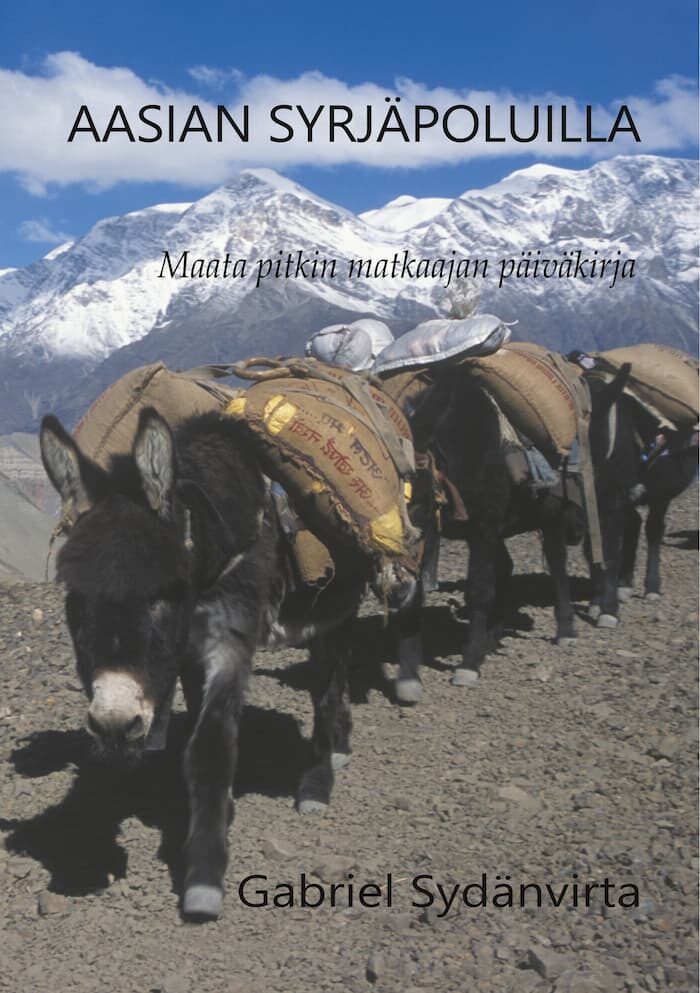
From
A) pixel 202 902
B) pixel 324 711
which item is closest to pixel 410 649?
pixel 324 711

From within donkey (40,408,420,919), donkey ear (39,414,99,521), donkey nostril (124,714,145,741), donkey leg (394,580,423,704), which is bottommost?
donkey leg (394,580,423,704)

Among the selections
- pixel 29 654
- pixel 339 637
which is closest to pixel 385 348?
pixel 339 637

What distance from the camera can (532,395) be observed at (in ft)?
24.7

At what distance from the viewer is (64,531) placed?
411cm

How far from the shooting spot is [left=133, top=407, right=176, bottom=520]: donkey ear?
3559 mm

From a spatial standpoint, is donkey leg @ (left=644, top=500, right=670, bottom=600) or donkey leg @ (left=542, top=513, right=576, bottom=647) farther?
donkey leg @ (left=644, top=500, right=670, bottom=600)

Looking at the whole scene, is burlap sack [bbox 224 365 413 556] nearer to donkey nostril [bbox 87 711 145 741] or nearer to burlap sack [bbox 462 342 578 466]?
donkey nostril [bbox 87 711 145 741]

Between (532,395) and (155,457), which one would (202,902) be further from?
(532,395)

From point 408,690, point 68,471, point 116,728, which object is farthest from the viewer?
point 408,690

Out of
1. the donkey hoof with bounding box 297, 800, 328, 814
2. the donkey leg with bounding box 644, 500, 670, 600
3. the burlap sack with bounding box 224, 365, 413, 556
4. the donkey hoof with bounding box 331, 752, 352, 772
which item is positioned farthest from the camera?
the donkey leg with bounding box 644, 500, 670, 600

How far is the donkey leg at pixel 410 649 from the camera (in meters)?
6.86

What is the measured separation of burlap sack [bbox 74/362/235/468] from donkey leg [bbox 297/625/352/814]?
1331 mm

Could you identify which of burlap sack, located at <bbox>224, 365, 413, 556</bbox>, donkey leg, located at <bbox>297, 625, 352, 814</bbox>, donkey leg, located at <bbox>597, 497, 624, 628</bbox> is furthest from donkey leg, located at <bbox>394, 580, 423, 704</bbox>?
donkey leg, located at <bbox>597, 497, 624, 628</bbox>

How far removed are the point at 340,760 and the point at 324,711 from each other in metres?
0.48
